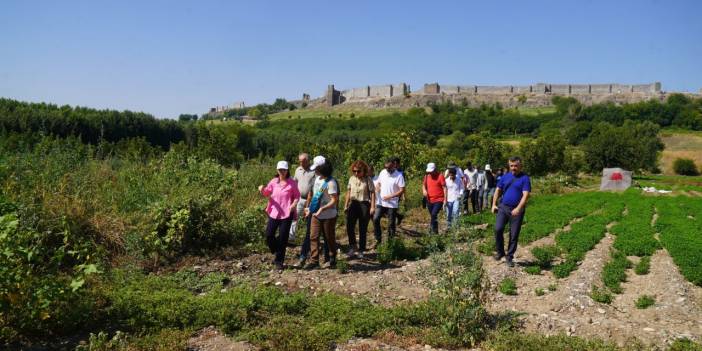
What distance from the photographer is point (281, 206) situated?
24.9ft

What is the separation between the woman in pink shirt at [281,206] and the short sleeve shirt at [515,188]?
3.54m

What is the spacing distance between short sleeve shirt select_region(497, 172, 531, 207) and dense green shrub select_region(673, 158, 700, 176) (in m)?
77.4

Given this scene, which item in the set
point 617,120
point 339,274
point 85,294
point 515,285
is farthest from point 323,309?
point 617,120

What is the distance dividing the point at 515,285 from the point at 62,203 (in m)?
7.16

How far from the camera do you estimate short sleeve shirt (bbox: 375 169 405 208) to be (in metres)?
9.70

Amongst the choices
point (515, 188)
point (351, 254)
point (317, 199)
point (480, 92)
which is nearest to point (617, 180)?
point (515, 188)

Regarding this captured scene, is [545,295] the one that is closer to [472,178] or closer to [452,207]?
[452,207]

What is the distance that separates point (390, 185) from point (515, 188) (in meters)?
2.49

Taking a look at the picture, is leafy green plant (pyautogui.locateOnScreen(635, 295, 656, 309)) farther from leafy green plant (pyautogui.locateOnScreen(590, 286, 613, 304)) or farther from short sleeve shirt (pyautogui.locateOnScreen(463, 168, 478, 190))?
short sleeve shirt (pyautogui.locateOnScreen(463, 168, 478, 190))

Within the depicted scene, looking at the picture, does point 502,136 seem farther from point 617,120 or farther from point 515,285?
point 515,285

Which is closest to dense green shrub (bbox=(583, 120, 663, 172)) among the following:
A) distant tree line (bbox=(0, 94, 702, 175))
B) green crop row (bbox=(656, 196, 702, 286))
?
distant tree line (bbox=(0, 94, 702, 175))

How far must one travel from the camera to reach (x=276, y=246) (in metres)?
7.79

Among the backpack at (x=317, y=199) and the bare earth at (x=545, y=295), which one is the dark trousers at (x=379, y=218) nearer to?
the bare earth at (x=545, y=295)

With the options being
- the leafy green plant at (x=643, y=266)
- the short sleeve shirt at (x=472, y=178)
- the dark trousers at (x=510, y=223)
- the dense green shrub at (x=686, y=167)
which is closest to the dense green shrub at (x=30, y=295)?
the dark trousers at (x=510, y=223)
